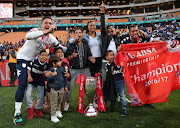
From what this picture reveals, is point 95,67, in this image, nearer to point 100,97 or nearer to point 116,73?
point 116,73

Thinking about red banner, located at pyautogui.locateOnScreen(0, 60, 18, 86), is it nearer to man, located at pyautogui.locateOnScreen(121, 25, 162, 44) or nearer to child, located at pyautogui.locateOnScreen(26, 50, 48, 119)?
child, located at pyautogui.locateOnScreen(26, 50, 48, 119)

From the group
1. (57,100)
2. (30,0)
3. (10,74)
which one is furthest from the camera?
(30,0)

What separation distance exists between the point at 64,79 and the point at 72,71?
429 mm

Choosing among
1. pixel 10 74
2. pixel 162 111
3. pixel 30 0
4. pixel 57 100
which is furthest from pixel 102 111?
pixel 30 0

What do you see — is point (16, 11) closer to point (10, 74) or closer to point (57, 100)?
point (10, 74)

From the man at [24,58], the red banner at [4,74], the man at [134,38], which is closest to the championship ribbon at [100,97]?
the man at [134,38]

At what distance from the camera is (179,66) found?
3.19 meters

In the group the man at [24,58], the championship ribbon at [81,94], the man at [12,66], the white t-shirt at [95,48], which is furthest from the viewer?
the man at [12,66]

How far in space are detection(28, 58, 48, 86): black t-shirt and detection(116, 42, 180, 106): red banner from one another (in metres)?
1.57

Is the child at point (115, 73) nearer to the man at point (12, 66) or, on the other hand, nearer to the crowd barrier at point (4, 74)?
the crowd barrier at point (4, 74)

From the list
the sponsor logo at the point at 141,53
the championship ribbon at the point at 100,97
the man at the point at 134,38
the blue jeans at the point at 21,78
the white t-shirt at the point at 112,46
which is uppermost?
the man at the point at 134,38

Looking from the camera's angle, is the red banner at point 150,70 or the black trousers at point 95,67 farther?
the black trousers at point 95,67

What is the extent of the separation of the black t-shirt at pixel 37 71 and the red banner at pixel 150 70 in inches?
62.0

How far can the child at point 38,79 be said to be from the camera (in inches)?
119
